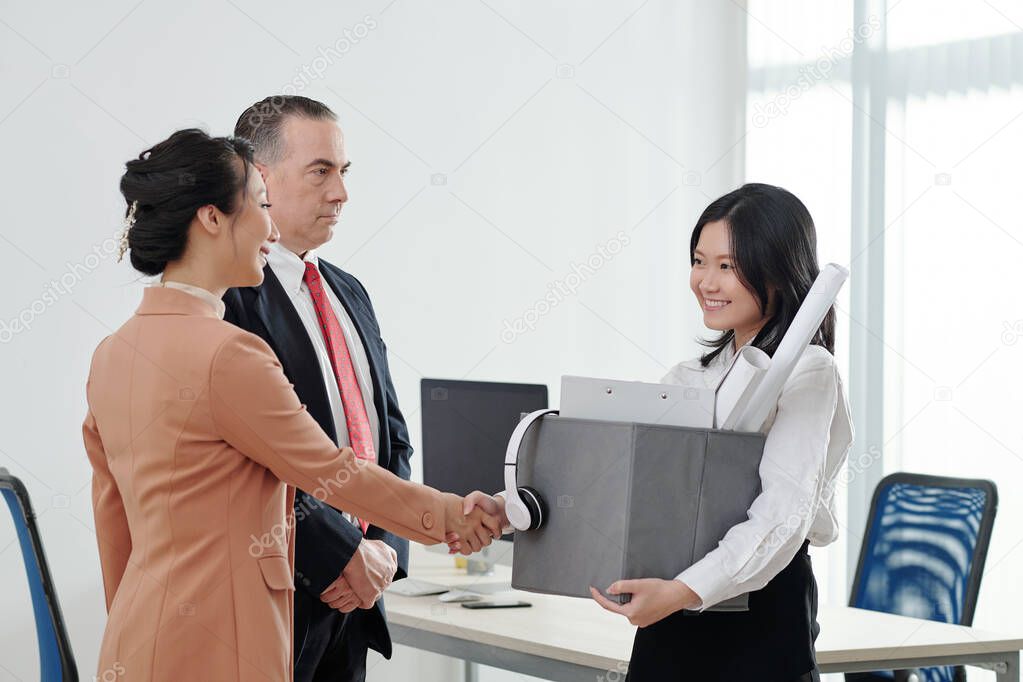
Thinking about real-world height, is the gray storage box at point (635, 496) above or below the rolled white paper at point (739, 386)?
below

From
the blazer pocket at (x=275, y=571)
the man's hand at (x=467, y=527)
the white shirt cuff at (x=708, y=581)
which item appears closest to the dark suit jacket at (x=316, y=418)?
the man's hand at (x=467, y=527)

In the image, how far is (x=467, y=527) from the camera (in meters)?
1.91

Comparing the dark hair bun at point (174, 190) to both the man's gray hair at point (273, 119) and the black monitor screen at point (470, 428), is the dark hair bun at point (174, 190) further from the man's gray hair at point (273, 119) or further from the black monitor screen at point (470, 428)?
the black monitor screen at point (470, 428)

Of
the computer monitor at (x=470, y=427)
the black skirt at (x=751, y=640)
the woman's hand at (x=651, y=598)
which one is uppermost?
the computer monitor at (x=470, y=427)

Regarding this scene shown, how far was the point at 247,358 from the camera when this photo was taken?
5.11 ft

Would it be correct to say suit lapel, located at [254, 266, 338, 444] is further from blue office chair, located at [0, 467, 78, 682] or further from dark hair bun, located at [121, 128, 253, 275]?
blue office chair, located at [0, 467, 78, 682]

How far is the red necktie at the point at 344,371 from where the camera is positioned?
6.69 feet

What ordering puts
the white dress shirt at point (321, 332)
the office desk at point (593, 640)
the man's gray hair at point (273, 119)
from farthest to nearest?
1. the office desk at point (593, 640)
2. the man's gray hair at point (273, 119)
3. the white dress shirt at point (321, 332)

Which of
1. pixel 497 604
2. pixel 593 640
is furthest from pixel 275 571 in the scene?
pixel 497 604

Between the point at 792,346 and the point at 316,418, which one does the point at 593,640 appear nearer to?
the point at 316,418

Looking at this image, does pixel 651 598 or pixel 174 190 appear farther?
pixel 174 190

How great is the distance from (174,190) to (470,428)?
5.03 ft

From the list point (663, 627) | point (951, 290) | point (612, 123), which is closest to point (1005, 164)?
point (951, 290)

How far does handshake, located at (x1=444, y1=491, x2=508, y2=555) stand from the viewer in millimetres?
1890
